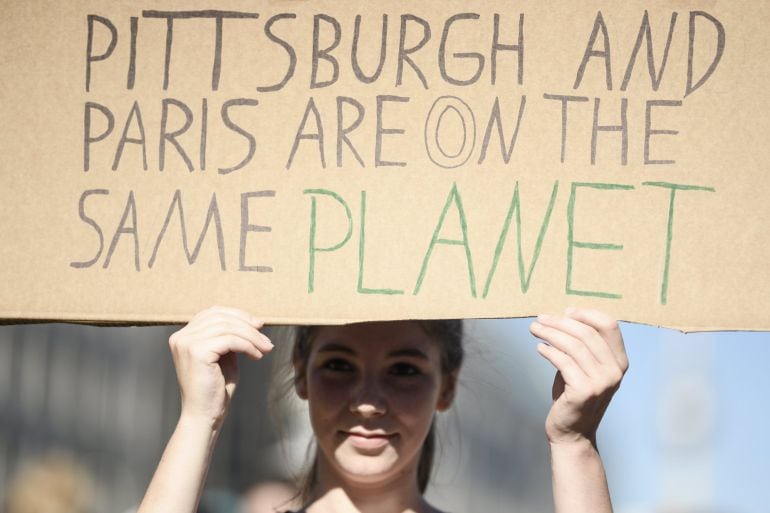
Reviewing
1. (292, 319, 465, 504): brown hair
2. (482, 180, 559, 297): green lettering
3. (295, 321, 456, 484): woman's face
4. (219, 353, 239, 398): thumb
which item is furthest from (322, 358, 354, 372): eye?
(482, 180, 559, 297): green lettering

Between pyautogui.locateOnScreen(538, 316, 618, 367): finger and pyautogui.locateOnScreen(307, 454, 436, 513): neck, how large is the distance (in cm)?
52

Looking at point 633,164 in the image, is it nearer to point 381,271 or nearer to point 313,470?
point 381,271

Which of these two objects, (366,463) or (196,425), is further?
(366,463)

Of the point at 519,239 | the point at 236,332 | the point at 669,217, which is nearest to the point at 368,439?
the point at 236,332

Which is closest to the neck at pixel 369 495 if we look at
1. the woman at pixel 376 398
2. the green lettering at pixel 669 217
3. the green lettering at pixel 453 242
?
the woman at pixel 376 398

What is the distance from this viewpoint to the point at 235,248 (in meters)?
1.78

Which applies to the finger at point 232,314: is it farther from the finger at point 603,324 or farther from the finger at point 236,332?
the finger at point 603,324

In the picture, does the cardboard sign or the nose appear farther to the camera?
the nose

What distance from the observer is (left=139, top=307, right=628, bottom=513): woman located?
169 cm

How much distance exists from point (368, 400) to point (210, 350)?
391mm

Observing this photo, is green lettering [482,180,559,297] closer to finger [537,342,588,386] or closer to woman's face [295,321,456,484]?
finger [537,342,588,386]

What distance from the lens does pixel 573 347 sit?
1675 mm

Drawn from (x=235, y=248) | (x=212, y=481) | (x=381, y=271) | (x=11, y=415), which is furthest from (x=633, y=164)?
(x=212, y=481)

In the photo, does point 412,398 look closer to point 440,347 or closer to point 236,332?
point 440,347
